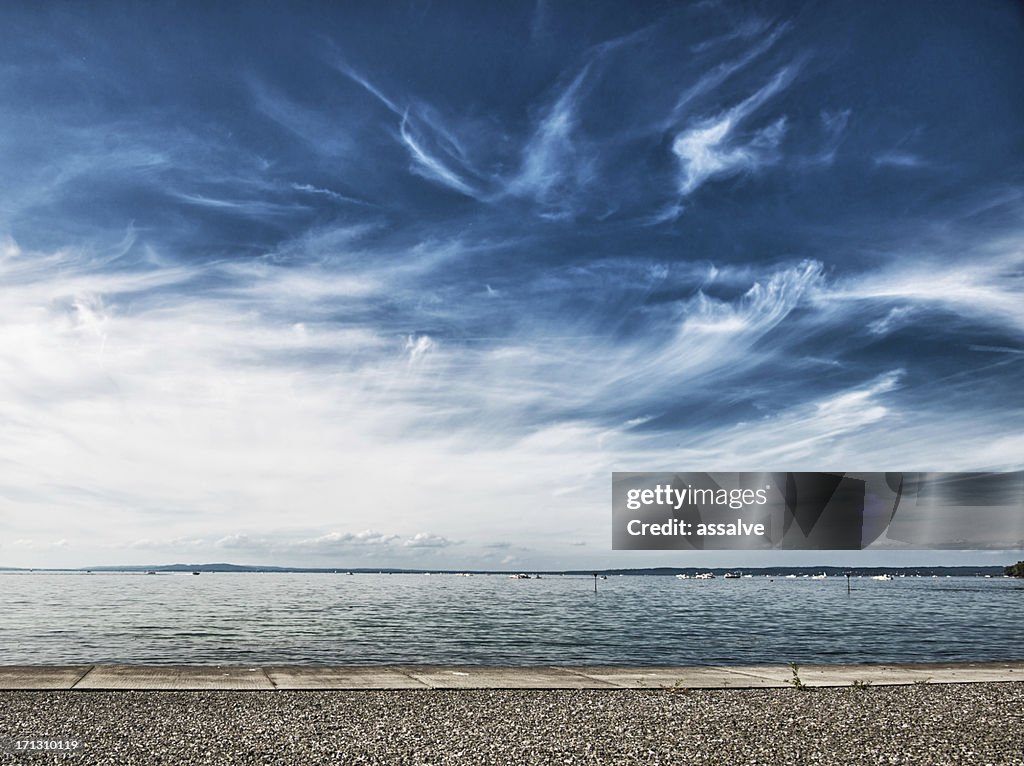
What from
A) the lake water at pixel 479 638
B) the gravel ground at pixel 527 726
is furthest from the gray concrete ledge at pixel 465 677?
the lake water at pixel 479 638

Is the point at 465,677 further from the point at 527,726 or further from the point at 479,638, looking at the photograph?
the point at 479,638

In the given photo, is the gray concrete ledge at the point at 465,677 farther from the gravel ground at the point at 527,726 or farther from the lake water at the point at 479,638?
the lake water at the point at 479,638

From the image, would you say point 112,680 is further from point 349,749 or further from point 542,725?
point 542,725

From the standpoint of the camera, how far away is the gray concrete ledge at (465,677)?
14555 millimetres

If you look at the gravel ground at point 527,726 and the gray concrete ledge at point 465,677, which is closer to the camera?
the gravel ground at point 527,726

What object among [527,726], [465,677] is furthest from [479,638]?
[527,726]

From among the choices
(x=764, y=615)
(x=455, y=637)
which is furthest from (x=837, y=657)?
(x=764, y=615)

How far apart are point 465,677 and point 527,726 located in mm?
4900

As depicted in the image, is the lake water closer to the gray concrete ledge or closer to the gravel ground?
the gray concrete ledge

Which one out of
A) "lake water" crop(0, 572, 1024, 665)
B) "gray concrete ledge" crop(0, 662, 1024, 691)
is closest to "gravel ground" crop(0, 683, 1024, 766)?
"gray concrete ledge" crop(0, 662, 1024, 691)

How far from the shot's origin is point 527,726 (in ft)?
37.3

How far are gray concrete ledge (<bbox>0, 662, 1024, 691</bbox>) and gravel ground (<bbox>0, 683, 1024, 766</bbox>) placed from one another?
0.77 meters

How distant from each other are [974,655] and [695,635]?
1128cm

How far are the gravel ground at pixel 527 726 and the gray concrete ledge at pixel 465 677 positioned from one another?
30.2 inches
